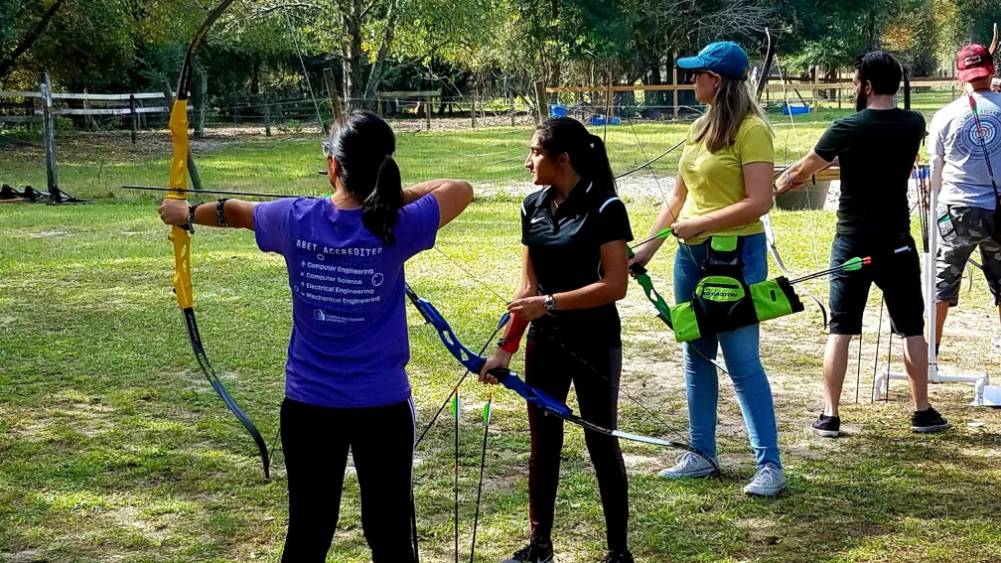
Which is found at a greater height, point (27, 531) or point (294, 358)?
point (294, 358)

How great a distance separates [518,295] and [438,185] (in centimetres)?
81

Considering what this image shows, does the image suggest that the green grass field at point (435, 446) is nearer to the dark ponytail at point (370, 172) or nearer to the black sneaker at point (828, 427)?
the black sneaker at point (828, 427)

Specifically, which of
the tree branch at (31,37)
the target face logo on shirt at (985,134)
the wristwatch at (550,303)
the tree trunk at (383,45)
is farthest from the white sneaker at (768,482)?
the tree branch at (31,37)

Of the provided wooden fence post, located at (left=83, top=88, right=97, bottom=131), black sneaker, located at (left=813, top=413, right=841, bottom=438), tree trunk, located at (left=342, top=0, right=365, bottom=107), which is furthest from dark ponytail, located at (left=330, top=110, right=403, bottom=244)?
wooden fence post, located at (left=83, top=88, right=97, bottom=131)

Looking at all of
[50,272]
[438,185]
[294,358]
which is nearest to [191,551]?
[294,358]

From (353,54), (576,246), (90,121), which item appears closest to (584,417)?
(576,246)

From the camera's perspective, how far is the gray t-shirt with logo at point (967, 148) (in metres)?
5.39

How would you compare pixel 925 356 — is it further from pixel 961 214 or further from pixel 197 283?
pixel 197 283

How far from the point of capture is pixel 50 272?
10156mm

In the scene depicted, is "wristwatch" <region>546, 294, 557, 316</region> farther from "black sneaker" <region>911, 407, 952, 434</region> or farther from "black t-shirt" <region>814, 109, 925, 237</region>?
"black sneaker" <region>911, 407, 952, 434</region>

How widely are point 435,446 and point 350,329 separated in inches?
99.0

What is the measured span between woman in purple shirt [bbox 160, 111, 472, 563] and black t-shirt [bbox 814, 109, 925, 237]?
2525 mm

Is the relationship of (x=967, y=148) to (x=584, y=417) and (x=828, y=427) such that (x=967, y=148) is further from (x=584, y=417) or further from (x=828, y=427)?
(x=584, y=417)

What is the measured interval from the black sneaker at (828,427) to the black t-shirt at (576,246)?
210 centimetres
